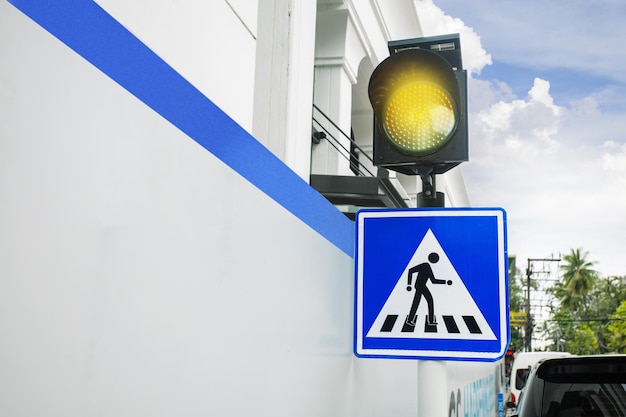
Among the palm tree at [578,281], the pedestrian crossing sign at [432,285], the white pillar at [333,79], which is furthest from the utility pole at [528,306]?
the pedestrian crossing sign at [432,285]

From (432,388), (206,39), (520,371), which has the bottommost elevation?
(520,371)

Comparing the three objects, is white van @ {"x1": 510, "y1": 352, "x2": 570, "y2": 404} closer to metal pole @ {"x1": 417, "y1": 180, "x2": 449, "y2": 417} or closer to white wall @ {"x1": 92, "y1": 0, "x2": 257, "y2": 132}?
metal pole @ {"x1": 417, "y1": 180, "x2": 449, "y2": 417}

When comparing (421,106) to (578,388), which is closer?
(421,106)

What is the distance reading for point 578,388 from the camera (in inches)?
146

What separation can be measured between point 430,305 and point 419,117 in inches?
31.9

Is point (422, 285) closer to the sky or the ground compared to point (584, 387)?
closer to the sky

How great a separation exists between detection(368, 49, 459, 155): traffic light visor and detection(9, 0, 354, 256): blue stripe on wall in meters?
0.51

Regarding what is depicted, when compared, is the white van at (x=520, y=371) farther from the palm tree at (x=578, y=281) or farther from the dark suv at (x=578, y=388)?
the palm tree at (x=578, y=281)

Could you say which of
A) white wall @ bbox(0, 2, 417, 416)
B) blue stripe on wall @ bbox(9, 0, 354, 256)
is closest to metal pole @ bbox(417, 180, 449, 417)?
white wall @ bbox(0, 2, 417, 416)

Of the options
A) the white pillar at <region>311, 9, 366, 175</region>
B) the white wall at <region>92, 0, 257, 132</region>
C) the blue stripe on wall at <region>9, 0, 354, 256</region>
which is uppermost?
the white pillar at <region>311, 9, 366, 175</region>

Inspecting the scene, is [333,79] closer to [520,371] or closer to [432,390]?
[432,390]

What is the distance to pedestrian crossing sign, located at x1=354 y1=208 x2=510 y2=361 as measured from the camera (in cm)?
300

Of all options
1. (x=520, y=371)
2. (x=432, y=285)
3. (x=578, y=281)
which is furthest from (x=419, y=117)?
(x=578, y=281)

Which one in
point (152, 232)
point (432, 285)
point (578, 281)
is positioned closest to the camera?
point (152, 232)
